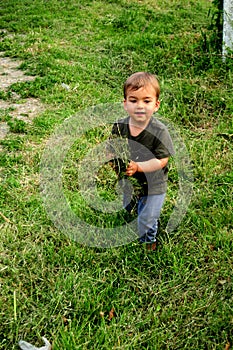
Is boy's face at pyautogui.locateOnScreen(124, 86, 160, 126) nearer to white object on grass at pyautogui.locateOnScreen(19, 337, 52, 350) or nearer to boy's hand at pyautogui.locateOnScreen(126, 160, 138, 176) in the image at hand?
boy's hand at pyautogui.locateOnScreen(126, 160, 138, 176)

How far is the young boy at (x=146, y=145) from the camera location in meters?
2.74

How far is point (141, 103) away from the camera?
2.74 m

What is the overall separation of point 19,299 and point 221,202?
4.92 feet

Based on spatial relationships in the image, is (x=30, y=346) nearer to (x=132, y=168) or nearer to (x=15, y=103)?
(x=132, y=168)

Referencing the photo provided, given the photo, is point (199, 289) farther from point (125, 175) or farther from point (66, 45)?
point (66, 45)

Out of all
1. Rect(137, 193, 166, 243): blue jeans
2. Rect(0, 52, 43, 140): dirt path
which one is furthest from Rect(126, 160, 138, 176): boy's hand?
Rect(0, 52, 43, 140): dirt path

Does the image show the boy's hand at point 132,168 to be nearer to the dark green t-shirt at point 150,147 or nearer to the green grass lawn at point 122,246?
the dark green t-shirt at point 150,147

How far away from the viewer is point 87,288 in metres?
→ 2.66

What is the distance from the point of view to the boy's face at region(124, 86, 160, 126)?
273cm

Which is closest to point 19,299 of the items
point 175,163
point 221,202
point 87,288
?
point 87,288

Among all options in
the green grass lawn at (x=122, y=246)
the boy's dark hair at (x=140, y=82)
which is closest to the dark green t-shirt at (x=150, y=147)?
the boy's dark hair at (x=140, y=82)

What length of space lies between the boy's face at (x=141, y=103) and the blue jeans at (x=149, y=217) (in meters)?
0.50

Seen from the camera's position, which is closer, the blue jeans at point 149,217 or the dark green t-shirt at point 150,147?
the dark green t-shirt at point 150,147

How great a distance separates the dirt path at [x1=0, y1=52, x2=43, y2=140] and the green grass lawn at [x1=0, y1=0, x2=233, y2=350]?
0.24ft
